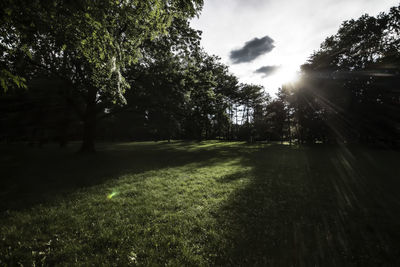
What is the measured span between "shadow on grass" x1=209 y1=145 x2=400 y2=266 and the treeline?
7010 mm

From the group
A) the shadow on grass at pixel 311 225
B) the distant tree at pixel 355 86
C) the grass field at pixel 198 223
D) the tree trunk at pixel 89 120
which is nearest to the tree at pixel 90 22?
the grass field at pixel 198 223

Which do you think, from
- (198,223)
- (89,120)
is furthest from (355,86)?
(89,120)

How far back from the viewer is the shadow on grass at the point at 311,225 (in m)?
3.19

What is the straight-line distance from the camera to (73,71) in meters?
13.3

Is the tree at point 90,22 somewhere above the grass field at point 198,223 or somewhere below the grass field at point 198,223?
above

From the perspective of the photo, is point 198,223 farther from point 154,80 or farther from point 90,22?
point 154,80

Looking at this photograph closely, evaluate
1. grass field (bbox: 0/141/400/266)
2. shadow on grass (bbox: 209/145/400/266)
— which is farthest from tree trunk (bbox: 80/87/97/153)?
shadow on grass (bbox: 209/145/400/266)

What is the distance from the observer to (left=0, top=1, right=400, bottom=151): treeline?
568 cm

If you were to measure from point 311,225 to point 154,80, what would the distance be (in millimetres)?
14917

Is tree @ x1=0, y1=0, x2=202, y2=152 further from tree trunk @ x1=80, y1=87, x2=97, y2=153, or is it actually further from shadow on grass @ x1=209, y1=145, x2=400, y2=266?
tree trunk @ x1=80, y1=87, x2=97, y2=153

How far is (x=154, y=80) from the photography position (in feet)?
48.9

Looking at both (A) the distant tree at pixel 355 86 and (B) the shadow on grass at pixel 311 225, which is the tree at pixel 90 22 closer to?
(B) the shadow on grass at pixel 311 225

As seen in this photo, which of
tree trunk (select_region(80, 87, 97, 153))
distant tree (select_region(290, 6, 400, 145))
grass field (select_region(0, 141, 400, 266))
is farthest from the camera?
distant tree (select_region(290, 6, 400, 145))

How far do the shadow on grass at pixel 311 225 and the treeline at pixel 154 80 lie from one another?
701 cm
